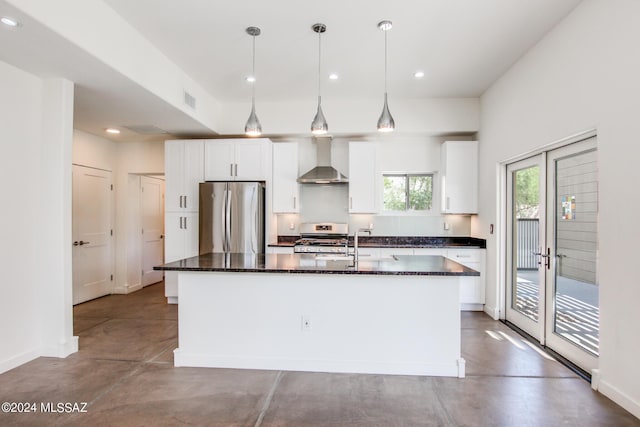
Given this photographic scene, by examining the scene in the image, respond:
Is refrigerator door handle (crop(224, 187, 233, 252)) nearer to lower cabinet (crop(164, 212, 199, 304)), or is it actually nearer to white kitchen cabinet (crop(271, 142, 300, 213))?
lower cabinet (crop(164, 212, 199, 304))

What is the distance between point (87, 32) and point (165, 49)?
3.23 ft

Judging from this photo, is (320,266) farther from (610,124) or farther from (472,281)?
(472,281)

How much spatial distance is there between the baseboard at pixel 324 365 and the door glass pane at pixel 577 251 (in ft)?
3.77

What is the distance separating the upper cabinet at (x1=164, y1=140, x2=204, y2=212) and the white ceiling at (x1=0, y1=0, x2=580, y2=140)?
0.50 meters

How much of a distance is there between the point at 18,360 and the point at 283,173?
138 inches

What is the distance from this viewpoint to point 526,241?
382cm

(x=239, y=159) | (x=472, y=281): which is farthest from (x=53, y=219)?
(x=472, y=281)

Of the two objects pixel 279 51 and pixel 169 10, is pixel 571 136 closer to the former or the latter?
pixel 279 51

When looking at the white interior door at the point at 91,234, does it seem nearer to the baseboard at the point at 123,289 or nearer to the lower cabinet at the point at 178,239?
the baseboard at the point at 123,289

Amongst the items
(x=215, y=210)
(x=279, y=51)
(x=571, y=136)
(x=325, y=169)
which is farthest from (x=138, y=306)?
(x=571, y=136)

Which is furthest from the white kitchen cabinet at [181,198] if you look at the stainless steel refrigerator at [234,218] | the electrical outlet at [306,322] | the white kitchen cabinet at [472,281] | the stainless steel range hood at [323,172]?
the white kitchen cabinet at [472,281]

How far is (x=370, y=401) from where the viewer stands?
2.36 m

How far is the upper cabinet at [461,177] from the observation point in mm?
4836

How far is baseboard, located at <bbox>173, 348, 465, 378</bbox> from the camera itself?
8.95 feet
